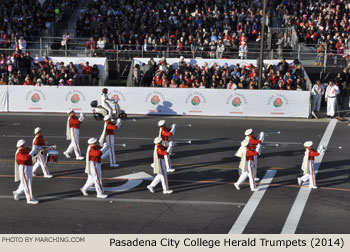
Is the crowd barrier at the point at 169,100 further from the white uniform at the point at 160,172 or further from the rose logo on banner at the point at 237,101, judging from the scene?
the white uniform at the point at 160,172

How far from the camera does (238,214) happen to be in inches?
543

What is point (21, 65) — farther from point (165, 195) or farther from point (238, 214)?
point (238, 214)

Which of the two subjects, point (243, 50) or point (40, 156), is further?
point (243, 50)

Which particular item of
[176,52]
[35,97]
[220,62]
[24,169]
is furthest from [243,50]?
[24,169]

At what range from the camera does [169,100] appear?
84.9ft

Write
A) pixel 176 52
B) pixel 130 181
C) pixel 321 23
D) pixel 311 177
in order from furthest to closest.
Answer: pixel 321 23 → pixel 176 52 → pixel 130 181 → pixel 311 177

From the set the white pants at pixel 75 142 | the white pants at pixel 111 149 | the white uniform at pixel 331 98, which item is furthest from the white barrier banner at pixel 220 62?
the white pants at pixel 111 149

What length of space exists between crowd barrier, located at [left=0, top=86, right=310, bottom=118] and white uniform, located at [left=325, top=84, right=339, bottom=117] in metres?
0.98

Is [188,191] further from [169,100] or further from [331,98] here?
[331,98]

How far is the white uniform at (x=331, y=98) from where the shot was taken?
2542 centimetres

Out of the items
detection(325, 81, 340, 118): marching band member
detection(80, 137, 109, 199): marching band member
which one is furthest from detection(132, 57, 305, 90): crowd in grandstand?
detection(80, 137, 109, 199): marching band member

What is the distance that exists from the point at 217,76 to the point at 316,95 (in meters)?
5.02

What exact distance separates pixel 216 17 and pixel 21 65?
1277 centimetres

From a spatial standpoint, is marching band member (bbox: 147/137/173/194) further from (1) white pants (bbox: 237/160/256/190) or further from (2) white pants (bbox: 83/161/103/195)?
(1) white pants (bbox: 237/160/256/190)
